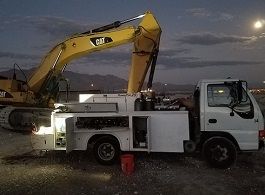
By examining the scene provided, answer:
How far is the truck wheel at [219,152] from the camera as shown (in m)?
9.95

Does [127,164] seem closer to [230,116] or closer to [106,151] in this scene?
[106,151]

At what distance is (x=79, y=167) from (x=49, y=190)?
7.33 feet

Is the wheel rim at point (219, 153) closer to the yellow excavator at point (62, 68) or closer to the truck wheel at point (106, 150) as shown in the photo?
the truck wheel at point (106, 150)

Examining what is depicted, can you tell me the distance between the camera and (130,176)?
953 cm

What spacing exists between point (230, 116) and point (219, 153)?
1.14 metres

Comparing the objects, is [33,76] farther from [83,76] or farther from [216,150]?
[83,76]

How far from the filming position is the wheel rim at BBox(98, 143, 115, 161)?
10680 millimetres

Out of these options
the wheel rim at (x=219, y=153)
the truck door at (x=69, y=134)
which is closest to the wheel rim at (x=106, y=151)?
the truck door at (x=69, y=134)

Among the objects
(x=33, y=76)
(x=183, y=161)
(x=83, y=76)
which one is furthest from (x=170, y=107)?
(x=83, y=76)

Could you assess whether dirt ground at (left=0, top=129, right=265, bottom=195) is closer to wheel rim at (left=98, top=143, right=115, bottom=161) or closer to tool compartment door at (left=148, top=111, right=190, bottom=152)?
wheel rim at (left=98, top=143, right=115, bottom=161)

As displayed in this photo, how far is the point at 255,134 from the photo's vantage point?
984cm

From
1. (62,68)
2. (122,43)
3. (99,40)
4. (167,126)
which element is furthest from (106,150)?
(62,68)

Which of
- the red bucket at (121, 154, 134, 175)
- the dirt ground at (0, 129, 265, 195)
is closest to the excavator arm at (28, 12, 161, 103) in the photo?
the dirt ground at (0, 129, 265, 195)

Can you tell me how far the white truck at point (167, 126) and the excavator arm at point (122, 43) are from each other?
3.23 meters
